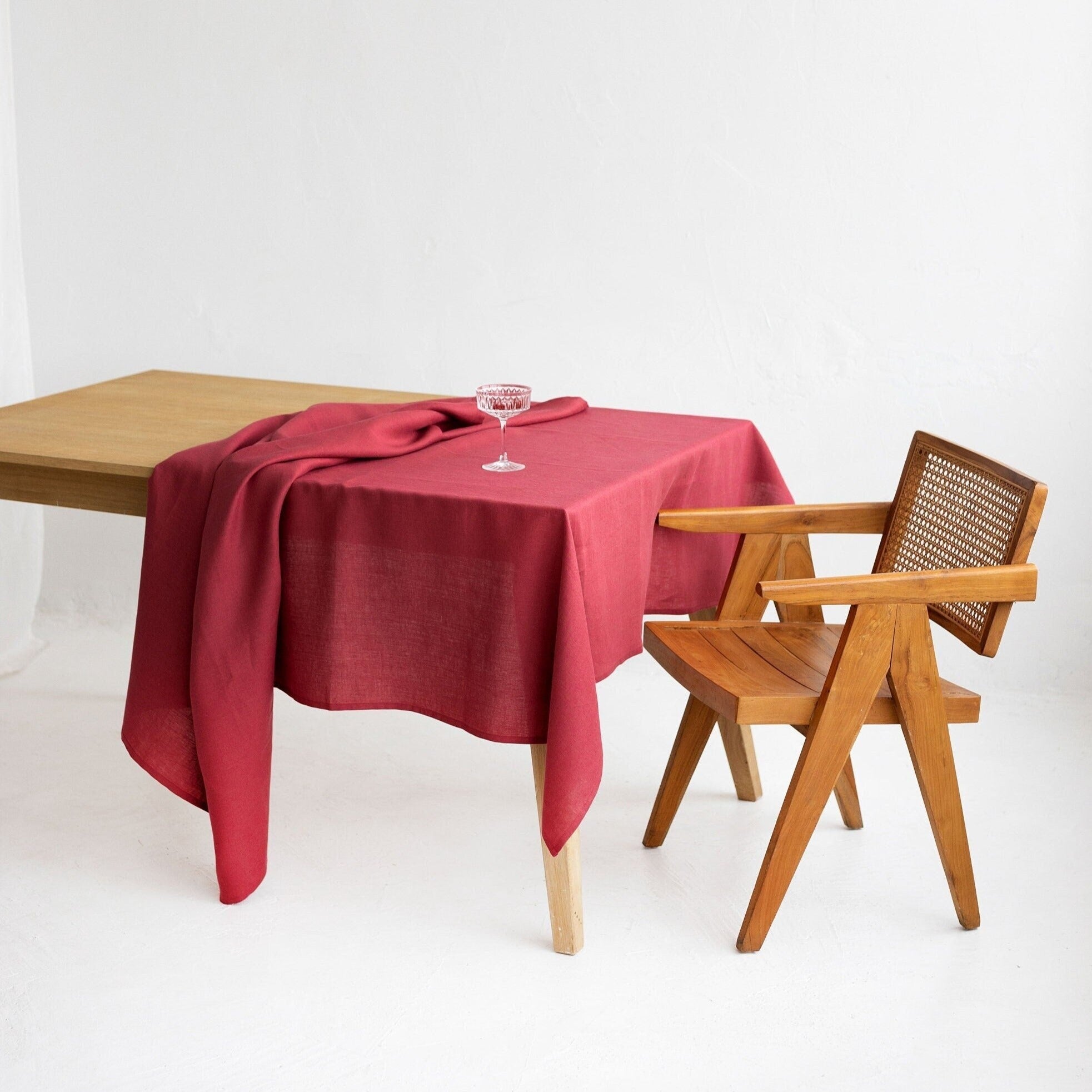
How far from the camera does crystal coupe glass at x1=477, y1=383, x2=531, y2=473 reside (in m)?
2.42

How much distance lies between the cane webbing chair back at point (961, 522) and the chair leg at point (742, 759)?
0.47m

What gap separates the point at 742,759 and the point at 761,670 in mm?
558

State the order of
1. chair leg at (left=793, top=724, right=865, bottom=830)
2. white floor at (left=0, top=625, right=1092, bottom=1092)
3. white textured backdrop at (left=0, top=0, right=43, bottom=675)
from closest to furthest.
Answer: white floor at (left=0, top=625, right=1092, bottom=1092) → chair leg at (left=793, top=724, right=865, bottom=830) → white textured backdrop at (left=0, top=0, right=43, bottom=675)

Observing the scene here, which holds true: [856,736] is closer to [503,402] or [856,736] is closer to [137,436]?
[503,402]

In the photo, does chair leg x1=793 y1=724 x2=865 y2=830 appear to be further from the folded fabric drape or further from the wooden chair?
the folded fabric drape

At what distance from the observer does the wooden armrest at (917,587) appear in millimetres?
2125

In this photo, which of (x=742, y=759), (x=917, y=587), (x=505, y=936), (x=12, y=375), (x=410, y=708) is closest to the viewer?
(x=917, y=587)

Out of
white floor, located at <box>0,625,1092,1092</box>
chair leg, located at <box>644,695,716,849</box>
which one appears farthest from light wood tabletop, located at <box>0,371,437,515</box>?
chair leg, located at <box>644,695,716,849</box>

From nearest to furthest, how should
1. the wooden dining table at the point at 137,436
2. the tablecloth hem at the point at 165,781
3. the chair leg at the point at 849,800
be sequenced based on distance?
the wooden dining table at the point at 137,436 → the tablecloth hem at the point at 165,781 → the chair leg at the point at 849,800

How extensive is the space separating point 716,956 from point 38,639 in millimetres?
2496

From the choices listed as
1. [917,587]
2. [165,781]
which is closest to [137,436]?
[165,781]

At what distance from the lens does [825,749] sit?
7.34 feet

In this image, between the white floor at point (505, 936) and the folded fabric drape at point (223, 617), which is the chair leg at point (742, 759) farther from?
the folded fabric drape at point (223, 617)

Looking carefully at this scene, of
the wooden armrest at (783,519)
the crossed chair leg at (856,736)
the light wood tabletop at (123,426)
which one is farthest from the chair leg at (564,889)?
the light wood tabletop at (123,426)
